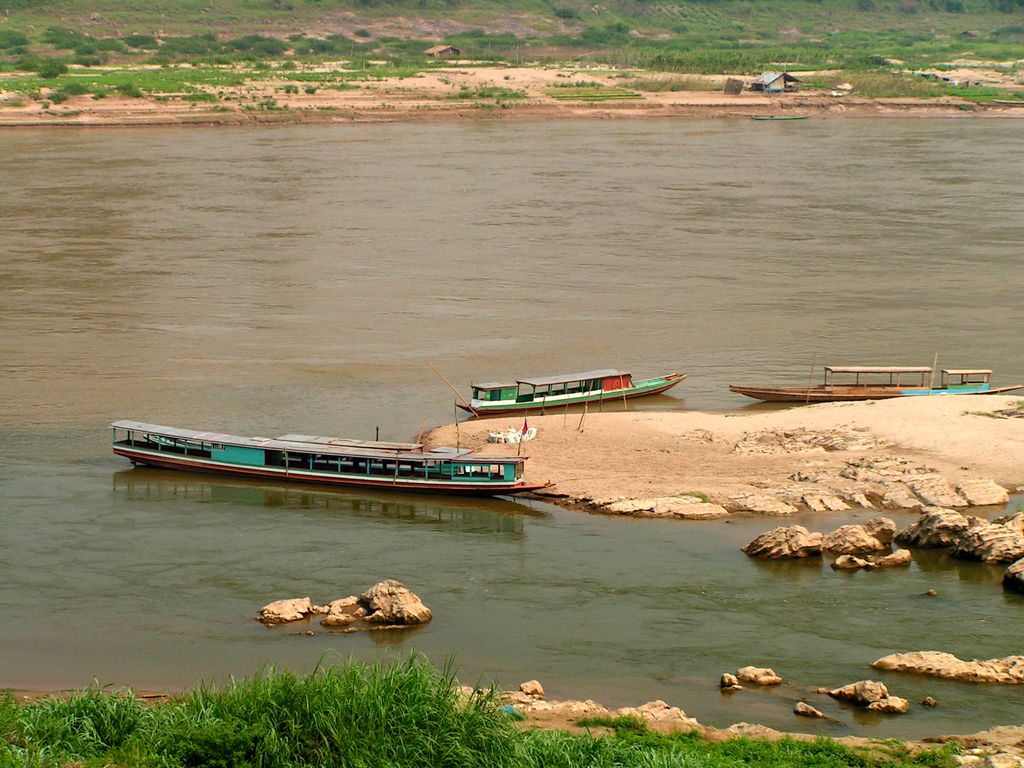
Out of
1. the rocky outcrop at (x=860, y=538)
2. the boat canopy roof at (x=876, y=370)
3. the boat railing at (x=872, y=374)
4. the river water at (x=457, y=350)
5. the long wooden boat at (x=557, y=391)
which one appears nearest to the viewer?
the river water at (x=457, y=350)

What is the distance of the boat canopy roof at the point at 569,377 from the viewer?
2888 centimetres

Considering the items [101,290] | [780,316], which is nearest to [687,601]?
[780,316]

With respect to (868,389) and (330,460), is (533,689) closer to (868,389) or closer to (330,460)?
(330,460)

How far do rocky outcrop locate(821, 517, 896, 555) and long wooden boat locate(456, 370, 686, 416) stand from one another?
8539 mm

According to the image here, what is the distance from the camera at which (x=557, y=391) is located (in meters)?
29.4

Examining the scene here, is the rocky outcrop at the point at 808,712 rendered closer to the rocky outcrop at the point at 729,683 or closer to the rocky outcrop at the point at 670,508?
the rocky outcrop at the point at 729,683

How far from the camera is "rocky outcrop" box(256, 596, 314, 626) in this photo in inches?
740

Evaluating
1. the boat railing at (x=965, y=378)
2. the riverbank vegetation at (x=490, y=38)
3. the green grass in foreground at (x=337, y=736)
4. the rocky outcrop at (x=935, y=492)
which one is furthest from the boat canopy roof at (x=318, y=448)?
the riverbank vegetation at (x=490, y=38)

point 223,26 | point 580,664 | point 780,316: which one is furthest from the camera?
point 223,26

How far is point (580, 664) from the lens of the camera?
17641mm

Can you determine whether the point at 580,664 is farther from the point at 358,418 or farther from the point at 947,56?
the point at 947,56

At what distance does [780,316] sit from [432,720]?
24782mm

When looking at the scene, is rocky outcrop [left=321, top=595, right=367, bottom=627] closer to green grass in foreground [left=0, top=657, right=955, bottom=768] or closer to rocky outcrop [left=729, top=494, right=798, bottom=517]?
green grass in foreground [left=0, top=657, right=955, bottom=768]

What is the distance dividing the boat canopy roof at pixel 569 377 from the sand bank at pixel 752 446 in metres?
0.72
